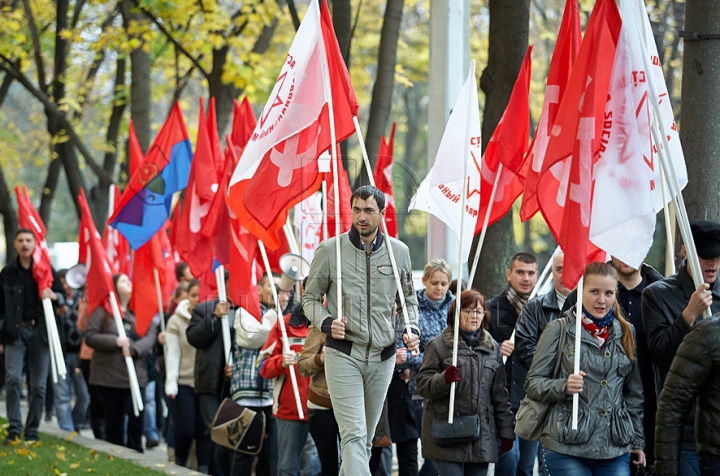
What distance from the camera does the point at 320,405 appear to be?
8484 mm

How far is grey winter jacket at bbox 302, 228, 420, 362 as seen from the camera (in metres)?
7.38

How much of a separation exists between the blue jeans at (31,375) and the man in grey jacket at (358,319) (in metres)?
5.39

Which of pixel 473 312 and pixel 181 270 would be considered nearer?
pixel 473 312

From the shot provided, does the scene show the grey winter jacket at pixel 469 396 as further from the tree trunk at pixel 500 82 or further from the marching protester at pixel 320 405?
the tree trunk at pixel 500 82

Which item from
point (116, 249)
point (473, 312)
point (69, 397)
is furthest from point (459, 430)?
point (116, 249)

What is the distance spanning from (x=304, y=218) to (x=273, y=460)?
126 inches

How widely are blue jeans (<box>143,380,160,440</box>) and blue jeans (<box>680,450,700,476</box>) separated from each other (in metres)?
8.25

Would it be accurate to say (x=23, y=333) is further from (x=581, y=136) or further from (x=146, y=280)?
(x=581, y=136)

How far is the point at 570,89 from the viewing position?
7.31 metres

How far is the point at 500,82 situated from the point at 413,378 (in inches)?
124

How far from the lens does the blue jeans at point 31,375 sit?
11711 millimetres

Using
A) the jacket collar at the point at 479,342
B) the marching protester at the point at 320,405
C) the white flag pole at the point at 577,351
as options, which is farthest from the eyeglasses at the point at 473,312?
the white flag pole at the point at 577,351

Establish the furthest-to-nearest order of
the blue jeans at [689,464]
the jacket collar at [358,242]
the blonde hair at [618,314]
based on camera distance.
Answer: the jacket collar at [358,242], the blonde hair at [618,314], the blue jeans at [689,464]

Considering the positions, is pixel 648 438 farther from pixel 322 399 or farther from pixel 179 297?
pixel 179 297
